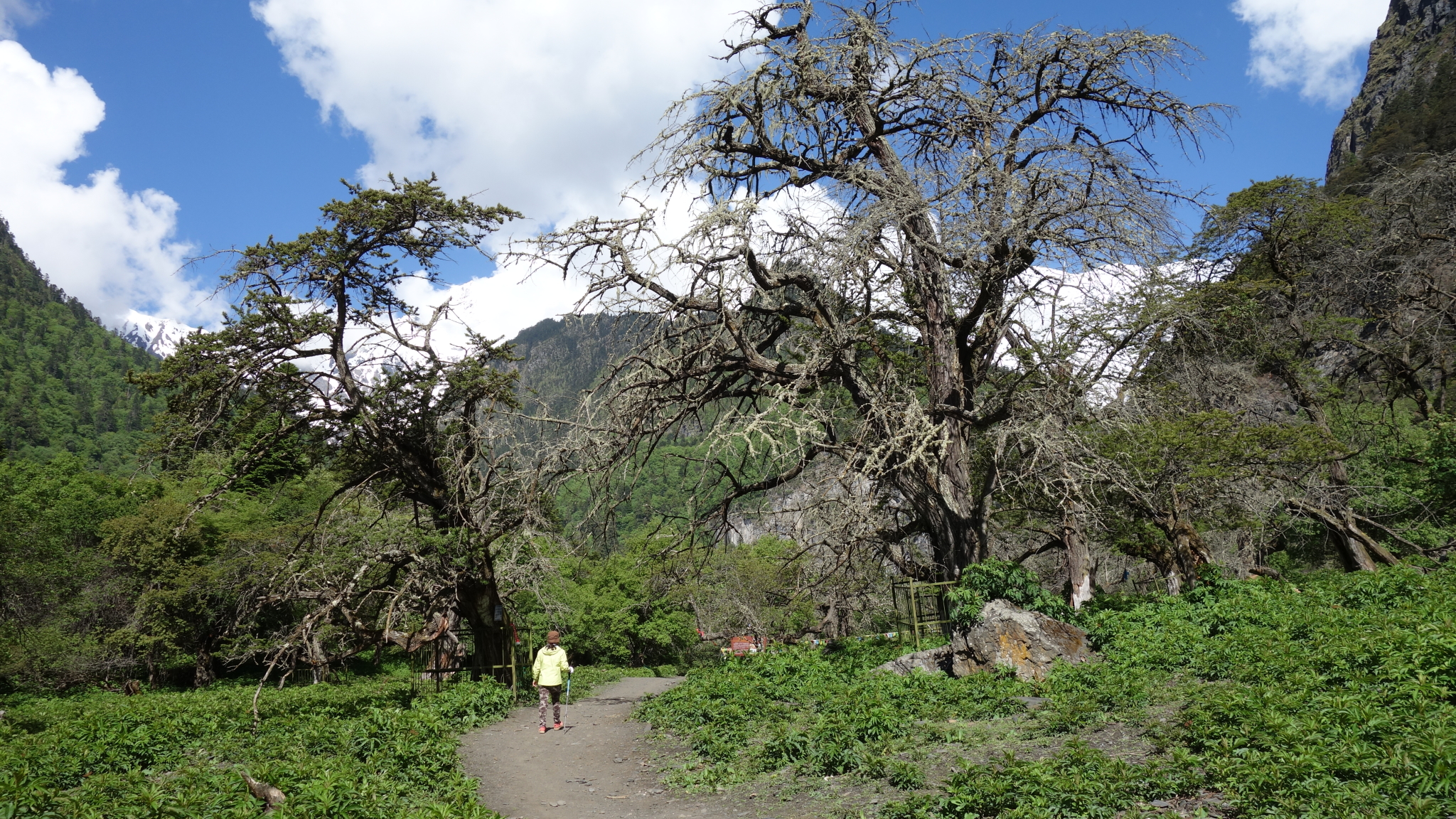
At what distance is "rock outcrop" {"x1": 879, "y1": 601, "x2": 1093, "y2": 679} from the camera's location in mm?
A: 9984

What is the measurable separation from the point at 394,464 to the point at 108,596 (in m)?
21.5

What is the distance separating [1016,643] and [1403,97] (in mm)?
69501

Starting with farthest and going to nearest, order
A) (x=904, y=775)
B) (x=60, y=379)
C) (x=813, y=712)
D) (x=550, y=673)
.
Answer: (x=60, y=379) < (x=550, y=673) < (x=813, y=712) < (x=904, y=775)

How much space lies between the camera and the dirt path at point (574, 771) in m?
7.16

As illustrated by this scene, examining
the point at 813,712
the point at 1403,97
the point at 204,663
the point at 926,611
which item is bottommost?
the point at 204,663

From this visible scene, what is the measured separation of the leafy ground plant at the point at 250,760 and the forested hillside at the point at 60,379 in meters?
84.2

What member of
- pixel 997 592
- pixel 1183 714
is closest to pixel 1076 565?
pixel 997 592

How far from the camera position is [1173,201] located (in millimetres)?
11375

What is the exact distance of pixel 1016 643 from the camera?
395 inches

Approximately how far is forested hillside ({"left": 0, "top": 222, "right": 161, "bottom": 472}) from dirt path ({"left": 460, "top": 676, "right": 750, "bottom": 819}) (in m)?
87.0

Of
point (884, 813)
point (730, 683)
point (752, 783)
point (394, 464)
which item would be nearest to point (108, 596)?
point (394, 464)

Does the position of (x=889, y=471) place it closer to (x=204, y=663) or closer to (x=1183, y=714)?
(x=1183, y=714)

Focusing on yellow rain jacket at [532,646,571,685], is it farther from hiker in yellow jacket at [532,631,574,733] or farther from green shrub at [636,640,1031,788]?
green shrub at [636,640,1031,788]

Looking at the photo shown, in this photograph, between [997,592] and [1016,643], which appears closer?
[1016,643]
